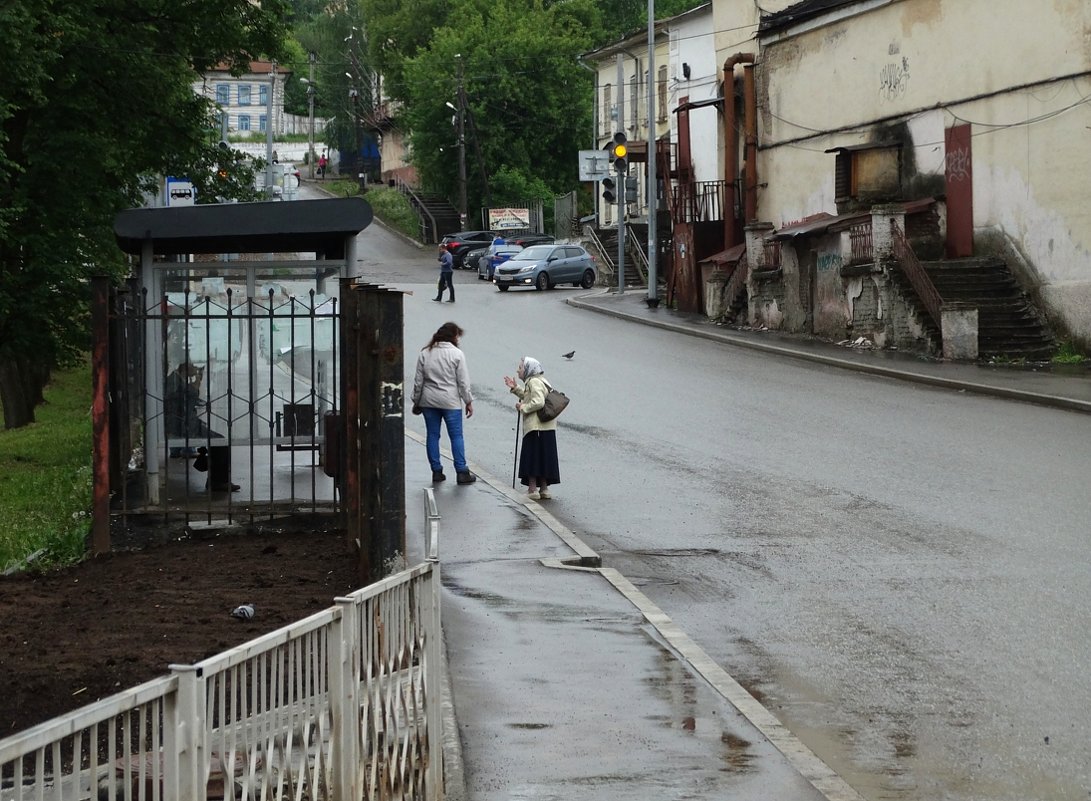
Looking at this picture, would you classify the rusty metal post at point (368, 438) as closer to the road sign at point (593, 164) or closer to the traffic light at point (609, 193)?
the traffic light at point (609, 193)

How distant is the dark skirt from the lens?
15.0 metres

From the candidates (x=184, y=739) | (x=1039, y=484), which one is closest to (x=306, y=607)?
(x=184, y=739)

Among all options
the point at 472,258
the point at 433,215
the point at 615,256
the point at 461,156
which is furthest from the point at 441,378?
the point at 433,215

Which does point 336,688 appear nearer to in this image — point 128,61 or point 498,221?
point 128,61

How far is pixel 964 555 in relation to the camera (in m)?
11.7

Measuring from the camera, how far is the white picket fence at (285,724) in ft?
11.4

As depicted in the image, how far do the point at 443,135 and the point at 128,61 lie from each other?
61.3 metres

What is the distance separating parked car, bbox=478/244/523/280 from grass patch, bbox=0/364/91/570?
29741 millimetres

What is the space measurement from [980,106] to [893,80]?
12.4 ft

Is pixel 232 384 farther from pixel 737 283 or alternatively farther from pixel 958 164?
pixel 737 283

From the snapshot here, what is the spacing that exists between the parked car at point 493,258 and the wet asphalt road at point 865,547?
3258 centimetres

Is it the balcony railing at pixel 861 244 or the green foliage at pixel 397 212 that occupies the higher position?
the green foliage at pixel 397 212

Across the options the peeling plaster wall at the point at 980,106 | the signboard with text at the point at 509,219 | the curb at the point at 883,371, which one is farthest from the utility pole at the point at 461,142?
the curb at the point at 883,371

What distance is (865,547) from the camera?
40.2 ft
